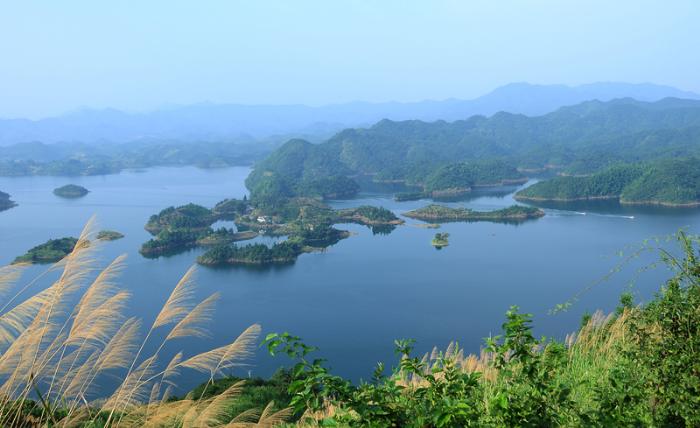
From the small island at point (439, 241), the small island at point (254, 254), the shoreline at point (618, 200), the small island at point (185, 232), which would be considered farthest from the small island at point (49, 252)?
the shoreline at point (618, 200)

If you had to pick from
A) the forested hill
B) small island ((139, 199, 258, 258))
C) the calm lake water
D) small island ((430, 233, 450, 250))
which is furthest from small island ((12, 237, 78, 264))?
the forested hill

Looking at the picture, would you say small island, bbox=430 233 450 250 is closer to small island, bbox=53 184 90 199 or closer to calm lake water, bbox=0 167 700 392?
calm lake water, bbox=0 167 700 392

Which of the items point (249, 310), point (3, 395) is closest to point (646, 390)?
point (3, 395)

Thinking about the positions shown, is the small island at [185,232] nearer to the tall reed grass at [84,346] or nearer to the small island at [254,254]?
the small island at [254,254]

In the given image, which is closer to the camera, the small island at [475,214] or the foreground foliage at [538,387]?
the foreground foliage at [538,387]

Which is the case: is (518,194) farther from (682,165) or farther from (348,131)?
(348,131)
